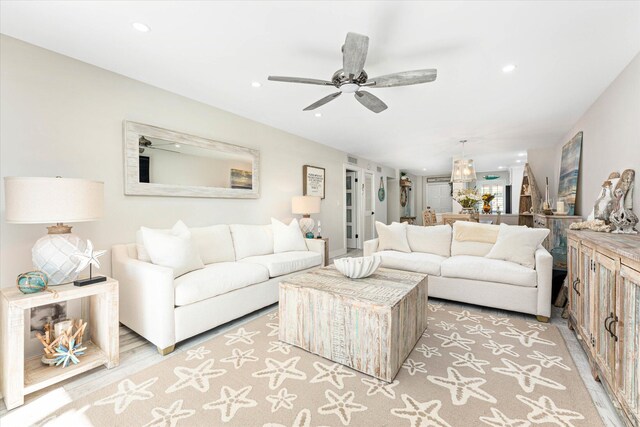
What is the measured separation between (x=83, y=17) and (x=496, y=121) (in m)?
4.77

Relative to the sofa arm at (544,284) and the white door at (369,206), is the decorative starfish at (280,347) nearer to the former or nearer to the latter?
the sofa arm at (544,284)

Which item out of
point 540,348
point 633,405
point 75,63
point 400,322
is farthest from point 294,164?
point 633,405

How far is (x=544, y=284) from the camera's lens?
2639 millimetres

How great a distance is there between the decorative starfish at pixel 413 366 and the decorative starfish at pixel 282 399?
77 cm

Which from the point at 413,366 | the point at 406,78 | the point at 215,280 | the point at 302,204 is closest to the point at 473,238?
the point at 413,366

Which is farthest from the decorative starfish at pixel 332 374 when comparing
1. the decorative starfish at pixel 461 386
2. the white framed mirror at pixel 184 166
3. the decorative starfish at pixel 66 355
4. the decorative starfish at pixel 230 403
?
the white framed mirror at pixel 184 166

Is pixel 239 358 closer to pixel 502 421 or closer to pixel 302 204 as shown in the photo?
pixel 502 421

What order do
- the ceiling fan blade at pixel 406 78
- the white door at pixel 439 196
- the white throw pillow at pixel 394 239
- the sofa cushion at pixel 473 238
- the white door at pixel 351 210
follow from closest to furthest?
the ceiling fan blade at pixel 406 78 < the sofa cushion at pixel 473 238 < the white throw pillow at pixel 394 239 < the white door at pixel 351 210 < the white door at pixel 439 196

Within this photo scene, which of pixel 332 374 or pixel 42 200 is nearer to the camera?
pixel 42 200

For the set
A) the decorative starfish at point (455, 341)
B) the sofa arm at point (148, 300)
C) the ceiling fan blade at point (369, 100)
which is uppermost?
the ceiling fan blade at point (369, 100)

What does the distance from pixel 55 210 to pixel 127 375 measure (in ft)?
3.77

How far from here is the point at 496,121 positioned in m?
4.18

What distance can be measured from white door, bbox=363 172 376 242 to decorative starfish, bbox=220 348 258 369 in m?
5.64

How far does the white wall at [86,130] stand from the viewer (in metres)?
2.09
